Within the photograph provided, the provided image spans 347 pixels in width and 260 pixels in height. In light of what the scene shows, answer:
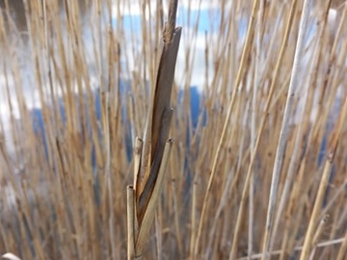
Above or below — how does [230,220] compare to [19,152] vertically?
below

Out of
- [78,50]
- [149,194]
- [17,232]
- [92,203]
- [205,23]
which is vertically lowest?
[17,232]

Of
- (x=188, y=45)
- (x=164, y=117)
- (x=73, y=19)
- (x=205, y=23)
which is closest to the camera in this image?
(x=164, y=117)

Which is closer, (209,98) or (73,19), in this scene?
(73,19)

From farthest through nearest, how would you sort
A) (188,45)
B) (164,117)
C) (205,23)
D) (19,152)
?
(205,23), (19,152), (188,45), (164,117)

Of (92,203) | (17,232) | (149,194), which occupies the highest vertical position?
(149,194)

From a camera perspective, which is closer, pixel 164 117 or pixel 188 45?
pixel 164 117

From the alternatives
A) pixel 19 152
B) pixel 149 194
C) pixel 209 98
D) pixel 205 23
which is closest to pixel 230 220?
pixel 209 98

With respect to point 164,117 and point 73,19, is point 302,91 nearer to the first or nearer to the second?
point 73,19

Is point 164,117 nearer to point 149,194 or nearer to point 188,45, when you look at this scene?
point 149,194

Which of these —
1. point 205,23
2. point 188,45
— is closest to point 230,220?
point 188,45
